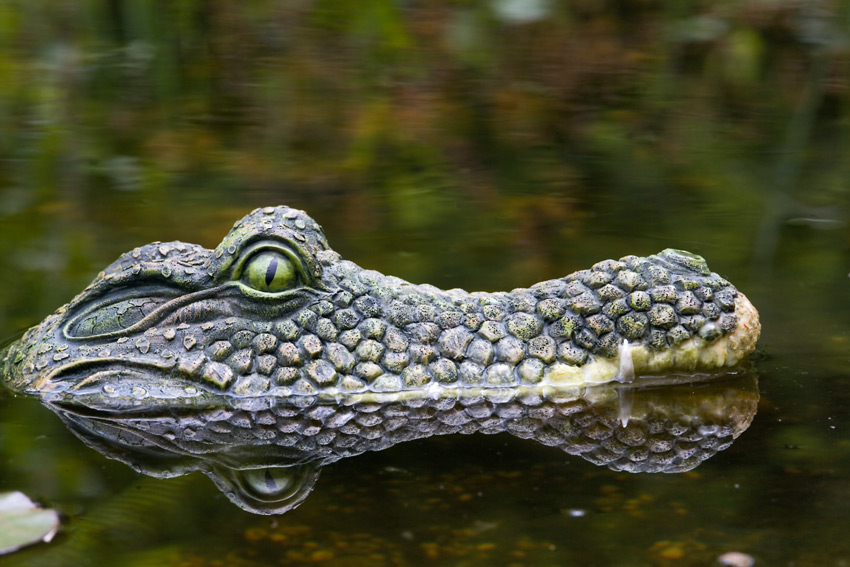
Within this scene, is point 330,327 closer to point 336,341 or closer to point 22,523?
point 336,341

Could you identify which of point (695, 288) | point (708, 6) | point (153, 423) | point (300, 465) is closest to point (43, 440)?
point (153, 423)

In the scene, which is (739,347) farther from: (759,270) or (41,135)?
(41,135)

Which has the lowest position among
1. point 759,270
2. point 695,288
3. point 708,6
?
point 759,270

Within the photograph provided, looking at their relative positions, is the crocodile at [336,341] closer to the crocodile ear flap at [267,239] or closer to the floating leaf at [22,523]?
the crocodile ear flap at [267,239]

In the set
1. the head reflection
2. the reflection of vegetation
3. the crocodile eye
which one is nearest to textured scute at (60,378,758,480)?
the head reflection

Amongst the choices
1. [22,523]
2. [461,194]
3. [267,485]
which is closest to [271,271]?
[267,485]

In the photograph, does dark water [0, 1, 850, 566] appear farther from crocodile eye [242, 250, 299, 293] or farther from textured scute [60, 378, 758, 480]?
crocodile eye [242, 250, 299, 293]

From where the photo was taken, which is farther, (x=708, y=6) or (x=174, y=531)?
(x=708, y=6)

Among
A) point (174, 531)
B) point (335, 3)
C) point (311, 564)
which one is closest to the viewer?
point (311, 564)
